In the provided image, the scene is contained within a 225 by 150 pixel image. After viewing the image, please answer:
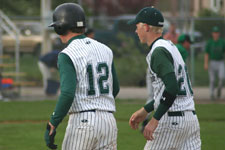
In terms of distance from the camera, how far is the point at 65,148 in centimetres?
496

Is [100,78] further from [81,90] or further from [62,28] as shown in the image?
[62,28]

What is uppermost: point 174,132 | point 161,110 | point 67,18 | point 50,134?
point 67,18

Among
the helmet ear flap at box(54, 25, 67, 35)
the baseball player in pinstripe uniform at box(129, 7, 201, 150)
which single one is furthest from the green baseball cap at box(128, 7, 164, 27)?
the helmet ear flap at box(54, 25, 67, 35)

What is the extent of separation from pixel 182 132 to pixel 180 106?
0.82 feet

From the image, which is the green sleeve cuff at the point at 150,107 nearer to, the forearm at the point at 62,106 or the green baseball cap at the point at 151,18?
the green baseball cap at the point at 151,18

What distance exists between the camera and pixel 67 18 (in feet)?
16.3

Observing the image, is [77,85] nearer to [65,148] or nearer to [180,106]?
[65,148]

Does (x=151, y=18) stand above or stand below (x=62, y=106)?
above

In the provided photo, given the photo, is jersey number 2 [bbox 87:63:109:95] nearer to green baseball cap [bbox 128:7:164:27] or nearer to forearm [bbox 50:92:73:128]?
forearm [bbox 50:92:73:128]

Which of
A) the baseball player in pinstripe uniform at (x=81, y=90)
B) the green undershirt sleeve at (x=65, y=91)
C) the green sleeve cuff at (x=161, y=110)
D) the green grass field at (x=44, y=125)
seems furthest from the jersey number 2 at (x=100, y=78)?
the green grass field at (x=44, y=125)

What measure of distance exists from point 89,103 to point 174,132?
3.10 feet

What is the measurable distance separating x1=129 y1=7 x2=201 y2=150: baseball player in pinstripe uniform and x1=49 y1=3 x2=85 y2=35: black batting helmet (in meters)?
0.71

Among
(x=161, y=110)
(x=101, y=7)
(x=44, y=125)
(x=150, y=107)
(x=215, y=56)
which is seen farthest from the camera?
(x=101, y=7)

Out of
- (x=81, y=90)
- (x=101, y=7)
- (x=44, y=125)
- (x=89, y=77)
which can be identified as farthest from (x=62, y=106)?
(x=101, y=7)
